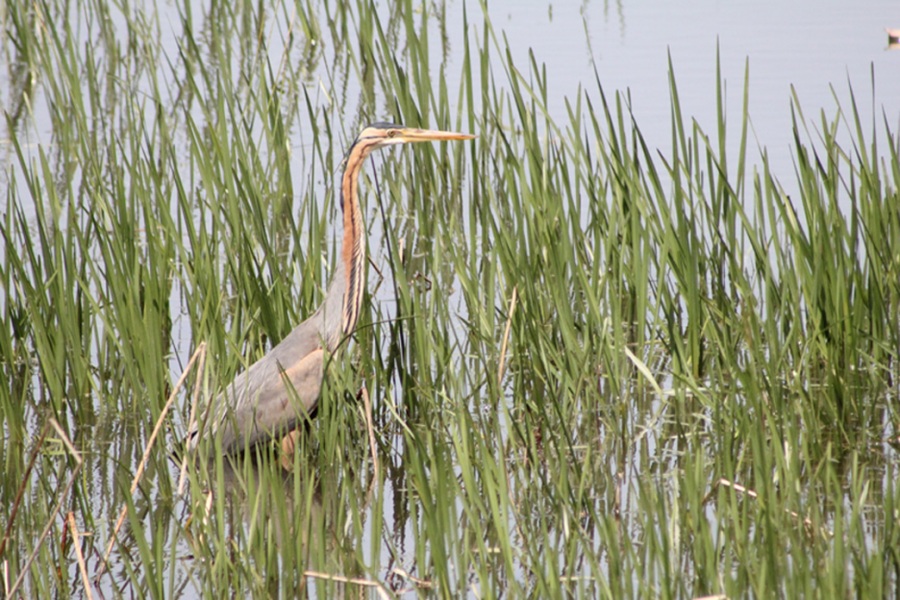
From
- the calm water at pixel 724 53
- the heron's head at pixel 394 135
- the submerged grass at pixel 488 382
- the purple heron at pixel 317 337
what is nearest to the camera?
the submerged grass at pixel 488 382

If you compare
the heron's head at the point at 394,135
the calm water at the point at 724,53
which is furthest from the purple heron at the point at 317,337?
the calm water at the point at 724,53

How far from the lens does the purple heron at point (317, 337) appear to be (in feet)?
13.5

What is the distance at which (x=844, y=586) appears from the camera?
7.64 feet

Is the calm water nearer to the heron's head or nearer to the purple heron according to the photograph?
the heron's head

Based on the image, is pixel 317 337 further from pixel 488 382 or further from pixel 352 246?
pixel 488 382

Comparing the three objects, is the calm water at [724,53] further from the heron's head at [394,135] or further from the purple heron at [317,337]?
the purple heron at [317,337]

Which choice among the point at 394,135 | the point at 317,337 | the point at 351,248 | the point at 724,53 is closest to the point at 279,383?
the point at 317,337

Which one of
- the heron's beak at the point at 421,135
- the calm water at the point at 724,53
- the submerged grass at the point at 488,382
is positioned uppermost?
the calm water at the point at 724,53

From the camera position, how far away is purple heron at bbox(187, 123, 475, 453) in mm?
4102

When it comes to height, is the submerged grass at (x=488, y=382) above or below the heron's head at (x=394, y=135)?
below

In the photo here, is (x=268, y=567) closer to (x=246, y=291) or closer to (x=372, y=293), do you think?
(x=246, y=291)

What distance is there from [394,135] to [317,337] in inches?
29.6

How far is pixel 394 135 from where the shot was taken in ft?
14.3

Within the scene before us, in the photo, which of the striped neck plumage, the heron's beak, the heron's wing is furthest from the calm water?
the heron's wing
